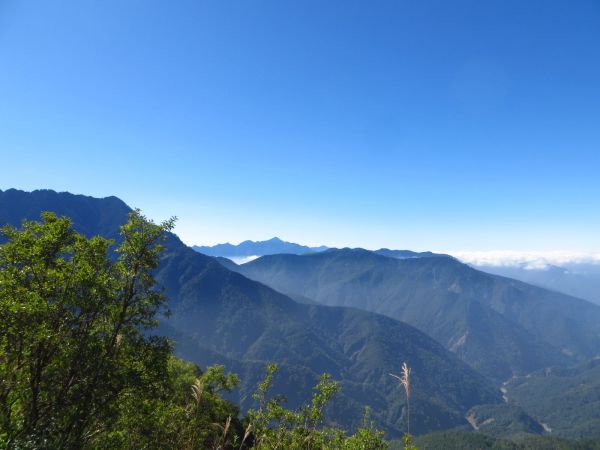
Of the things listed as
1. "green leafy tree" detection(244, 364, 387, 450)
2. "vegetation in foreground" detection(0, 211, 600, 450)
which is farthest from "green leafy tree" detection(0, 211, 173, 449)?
"green leafy tree" detection(244, 364, 387, 450)

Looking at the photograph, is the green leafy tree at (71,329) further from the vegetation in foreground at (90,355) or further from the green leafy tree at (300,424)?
the green leafy tree at (300,424)

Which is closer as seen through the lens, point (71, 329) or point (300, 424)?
point (71, 329)

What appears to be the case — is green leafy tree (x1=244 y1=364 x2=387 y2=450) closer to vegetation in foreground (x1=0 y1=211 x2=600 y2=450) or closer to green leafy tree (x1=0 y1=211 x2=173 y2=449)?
vegetation in foreground (x1=0 y1=211 x2=600 y2=450)

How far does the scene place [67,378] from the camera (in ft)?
60.4

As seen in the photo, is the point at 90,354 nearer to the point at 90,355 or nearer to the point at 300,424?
the point at 90,355

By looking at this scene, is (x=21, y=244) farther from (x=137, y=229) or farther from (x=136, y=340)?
(x=136, y=340)

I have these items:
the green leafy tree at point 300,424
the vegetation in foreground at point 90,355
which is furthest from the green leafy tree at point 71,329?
the green leafy tree at point 300,424

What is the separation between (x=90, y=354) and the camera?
18.7 metres

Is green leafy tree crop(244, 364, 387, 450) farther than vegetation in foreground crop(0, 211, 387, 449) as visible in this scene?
Yes

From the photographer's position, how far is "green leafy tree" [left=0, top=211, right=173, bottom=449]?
16.5 metres

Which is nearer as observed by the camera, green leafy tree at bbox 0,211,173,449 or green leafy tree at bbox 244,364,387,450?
green leafy tree at bbox 0,211,173,449

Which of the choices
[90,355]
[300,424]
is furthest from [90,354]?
[300,424]

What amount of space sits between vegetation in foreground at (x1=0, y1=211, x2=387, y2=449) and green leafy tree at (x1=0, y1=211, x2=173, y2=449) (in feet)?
0.17

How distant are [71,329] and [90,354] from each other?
61.0 inches
